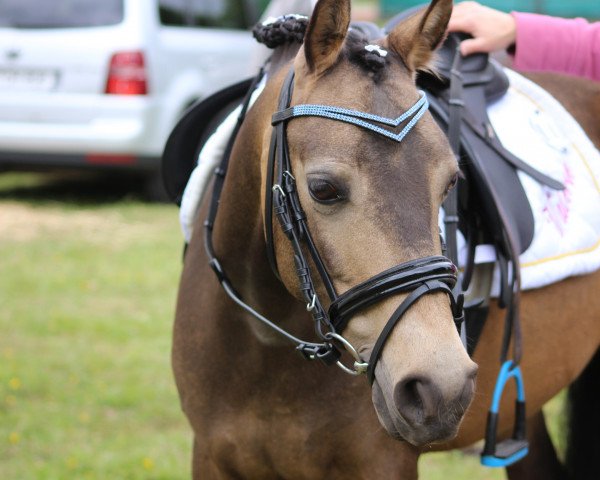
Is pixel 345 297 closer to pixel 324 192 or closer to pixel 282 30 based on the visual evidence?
pixel 324 192

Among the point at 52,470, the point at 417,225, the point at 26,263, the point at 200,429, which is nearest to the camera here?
the point at 417,225

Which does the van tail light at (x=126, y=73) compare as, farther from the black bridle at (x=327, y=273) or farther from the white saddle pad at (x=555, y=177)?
the black bridle at (x=327, y=273)

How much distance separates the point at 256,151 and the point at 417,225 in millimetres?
571

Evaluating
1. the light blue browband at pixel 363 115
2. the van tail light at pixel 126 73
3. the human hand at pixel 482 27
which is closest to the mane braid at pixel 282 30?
the light blue browband at pixel 363 115

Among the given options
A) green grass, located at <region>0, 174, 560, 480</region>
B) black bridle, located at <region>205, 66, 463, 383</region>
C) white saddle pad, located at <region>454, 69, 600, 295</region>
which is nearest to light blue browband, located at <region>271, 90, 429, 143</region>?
black bridle, located at <region>205, 66, 463, 383</region>

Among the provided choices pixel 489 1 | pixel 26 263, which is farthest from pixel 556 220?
pixel 489 1

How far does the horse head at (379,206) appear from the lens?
188 centimetres

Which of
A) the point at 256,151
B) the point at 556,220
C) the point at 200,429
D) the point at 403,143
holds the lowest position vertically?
the point at 200,429

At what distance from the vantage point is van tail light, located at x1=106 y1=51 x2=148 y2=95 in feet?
28.3

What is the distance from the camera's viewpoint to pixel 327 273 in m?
2.06

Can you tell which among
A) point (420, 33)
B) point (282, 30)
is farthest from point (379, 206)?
point (282, 30)

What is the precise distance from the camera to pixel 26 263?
751 cm

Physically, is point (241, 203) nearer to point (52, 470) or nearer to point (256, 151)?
point (256, 151)

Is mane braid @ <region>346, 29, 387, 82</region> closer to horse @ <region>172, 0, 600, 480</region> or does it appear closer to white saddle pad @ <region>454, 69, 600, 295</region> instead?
horse @ <region>172, 0, 600, 480</region>
